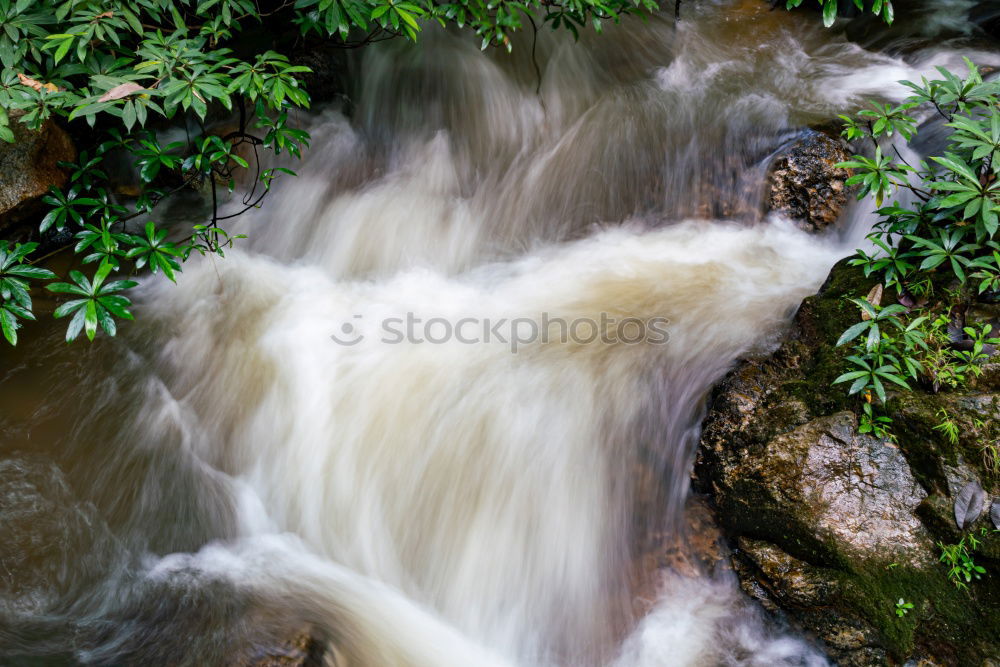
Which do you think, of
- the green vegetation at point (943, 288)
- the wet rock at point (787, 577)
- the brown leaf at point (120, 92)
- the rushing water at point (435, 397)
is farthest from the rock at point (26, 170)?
the green vegetation at point (943, 288)

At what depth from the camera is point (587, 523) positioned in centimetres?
312

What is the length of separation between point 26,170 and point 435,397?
8.56 feet

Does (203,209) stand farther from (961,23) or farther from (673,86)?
(961,23)

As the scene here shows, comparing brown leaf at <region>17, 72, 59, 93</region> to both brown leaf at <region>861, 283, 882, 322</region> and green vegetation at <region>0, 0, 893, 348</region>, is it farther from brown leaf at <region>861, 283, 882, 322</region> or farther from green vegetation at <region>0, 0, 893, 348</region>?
brown leaf at <region>861, 283, 882, 322</region>

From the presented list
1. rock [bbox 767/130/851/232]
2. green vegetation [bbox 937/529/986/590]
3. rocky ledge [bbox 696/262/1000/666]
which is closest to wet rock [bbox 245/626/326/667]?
rocky ledge [bbox 696/262/1000/666]

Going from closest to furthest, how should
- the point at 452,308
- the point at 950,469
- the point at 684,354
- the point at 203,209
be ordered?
the point at 950,469 < the point at 684,354 < the point at 452,308 < the point at 203,209

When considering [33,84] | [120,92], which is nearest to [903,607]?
[120,92]

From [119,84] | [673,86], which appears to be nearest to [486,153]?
[673,86]

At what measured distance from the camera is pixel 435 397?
11.7 feet

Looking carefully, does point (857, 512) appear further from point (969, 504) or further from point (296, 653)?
point (296, 653)

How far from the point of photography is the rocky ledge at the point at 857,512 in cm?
248

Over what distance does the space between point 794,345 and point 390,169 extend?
10.2 ft

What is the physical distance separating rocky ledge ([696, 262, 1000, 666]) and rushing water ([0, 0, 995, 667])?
7.6 inches

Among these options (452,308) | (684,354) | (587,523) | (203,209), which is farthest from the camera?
(203,209)
